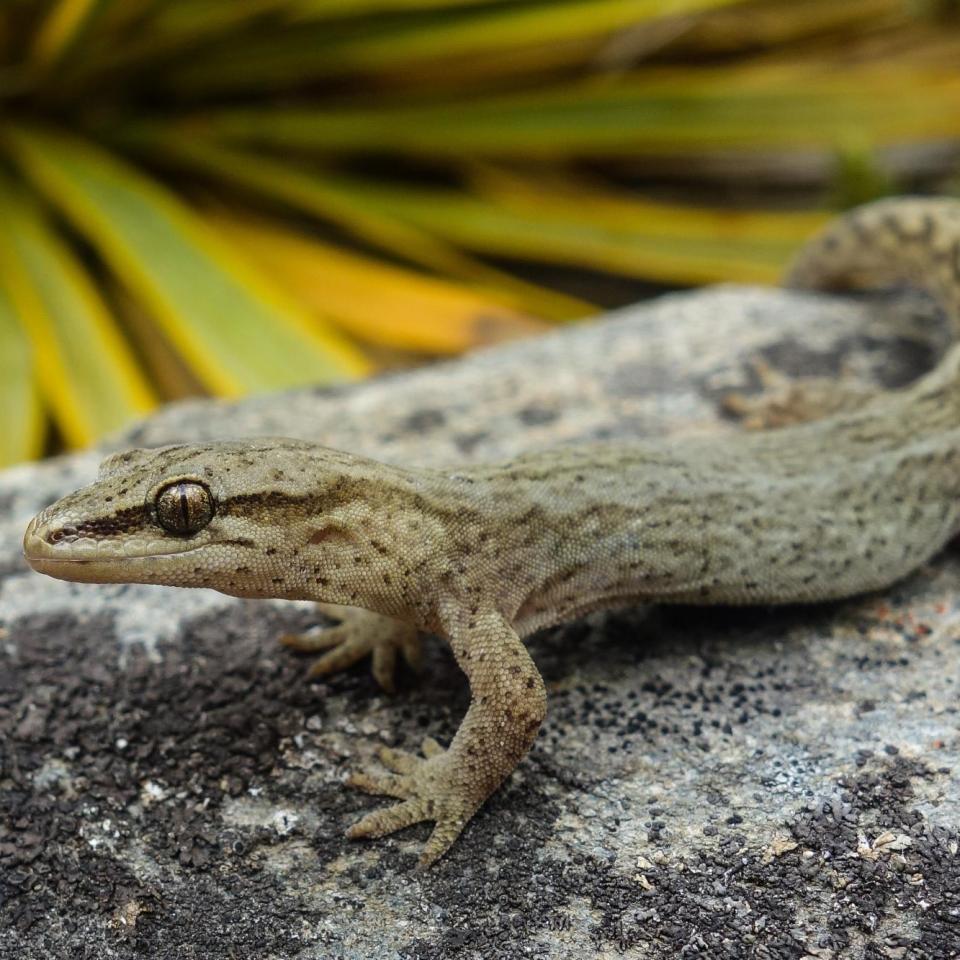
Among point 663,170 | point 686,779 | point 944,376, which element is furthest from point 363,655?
point 663,170

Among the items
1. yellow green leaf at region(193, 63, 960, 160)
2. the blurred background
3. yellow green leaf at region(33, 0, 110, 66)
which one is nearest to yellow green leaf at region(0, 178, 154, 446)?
the blurred background

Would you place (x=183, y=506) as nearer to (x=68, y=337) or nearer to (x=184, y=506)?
(x=184, y=506)

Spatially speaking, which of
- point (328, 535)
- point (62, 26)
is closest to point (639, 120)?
point (62, 26)

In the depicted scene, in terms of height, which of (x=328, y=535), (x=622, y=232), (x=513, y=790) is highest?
(x=622, y=232)

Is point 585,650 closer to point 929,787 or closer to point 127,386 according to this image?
point 929,787

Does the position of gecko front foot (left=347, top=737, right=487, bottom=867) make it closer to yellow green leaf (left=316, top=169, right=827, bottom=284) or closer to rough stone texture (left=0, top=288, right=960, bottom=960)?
rough stone texture (left=0, top=288, right=960, bottom=960)

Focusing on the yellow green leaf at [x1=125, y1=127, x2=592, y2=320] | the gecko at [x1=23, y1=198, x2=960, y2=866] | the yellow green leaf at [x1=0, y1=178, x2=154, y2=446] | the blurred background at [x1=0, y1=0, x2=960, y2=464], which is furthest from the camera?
the yellow green leaf at [x1=125, y1=127, x2=592, y2=320]

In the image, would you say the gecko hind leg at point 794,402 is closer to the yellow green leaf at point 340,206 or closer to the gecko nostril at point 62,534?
the yellow green leaf at point 340,206

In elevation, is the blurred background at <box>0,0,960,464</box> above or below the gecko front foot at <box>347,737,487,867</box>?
above
